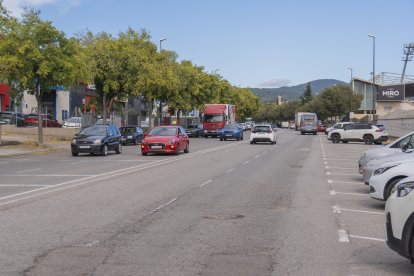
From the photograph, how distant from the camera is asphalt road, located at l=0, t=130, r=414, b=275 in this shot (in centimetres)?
631

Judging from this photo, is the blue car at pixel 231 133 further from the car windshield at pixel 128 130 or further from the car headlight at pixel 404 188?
the car headlight at pixel 404 188

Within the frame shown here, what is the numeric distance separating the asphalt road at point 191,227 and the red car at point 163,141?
10.8m

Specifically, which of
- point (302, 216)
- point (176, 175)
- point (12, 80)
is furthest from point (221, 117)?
point (302, 216)

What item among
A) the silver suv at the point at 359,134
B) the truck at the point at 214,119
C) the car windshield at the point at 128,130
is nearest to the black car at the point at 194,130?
the truck at the point at 214,119

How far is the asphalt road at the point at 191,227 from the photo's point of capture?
6.31 m

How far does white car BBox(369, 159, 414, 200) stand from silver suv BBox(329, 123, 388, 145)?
34.5 meters

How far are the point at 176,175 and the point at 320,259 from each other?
34.8 ft

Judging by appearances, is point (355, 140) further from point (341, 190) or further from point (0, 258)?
point (0, 258)

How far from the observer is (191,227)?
859 centimetres

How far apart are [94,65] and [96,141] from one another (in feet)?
46.2

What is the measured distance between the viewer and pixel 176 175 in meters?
17.0

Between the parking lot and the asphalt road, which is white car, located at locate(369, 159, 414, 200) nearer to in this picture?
the parking lot

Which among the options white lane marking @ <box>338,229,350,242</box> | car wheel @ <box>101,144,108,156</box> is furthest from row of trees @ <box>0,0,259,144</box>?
white lane marking @ <box>338,229,350,242</box>

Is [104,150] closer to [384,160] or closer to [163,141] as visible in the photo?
[163,141]
